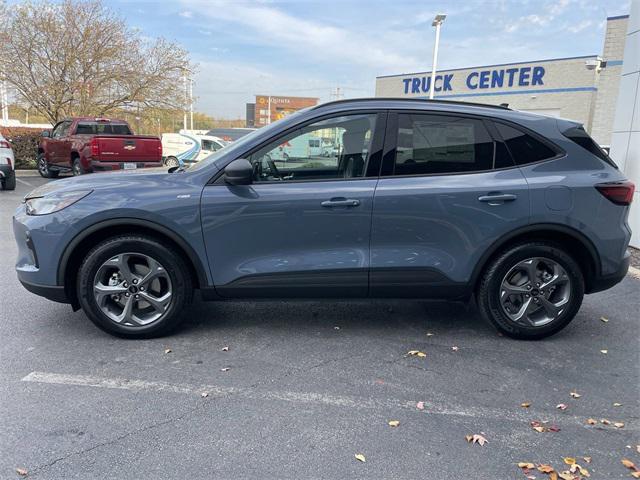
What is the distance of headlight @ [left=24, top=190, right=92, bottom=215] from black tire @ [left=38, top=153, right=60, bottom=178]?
13.2 m

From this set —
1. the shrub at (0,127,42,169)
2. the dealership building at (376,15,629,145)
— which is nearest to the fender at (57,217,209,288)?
the shrub at (0,127,42,169)

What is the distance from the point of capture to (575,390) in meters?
3.16

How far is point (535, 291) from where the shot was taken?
379 cm

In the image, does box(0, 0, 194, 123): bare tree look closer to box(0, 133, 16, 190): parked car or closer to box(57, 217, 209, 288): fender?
box(0, 133, 16, 190): parked car

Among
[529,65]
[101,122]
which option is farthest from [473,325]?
[529,65]

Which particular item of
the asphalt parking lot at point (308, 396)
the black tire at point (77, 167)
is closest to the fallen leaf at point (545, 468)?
the asphalt parking lot at point (308, 396)

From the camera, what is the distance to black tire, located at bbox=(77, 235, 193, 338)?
11.6ft

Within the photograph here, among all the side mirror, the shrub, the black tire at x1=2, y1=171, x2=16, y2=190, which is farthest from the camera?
the shrub

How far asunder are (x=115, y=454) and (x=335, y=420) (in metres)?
1.15

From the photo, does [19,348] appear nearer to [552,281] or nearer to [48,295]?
[48,295]

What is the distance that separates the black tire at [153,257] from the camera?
354cm

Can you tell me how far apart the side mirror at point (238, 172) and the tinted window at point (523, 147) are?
1.91 meters

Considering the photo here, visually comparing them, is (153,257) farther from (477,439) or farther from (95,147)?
(95,147)

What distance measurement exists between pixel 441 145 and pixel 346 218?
909 millimetres
